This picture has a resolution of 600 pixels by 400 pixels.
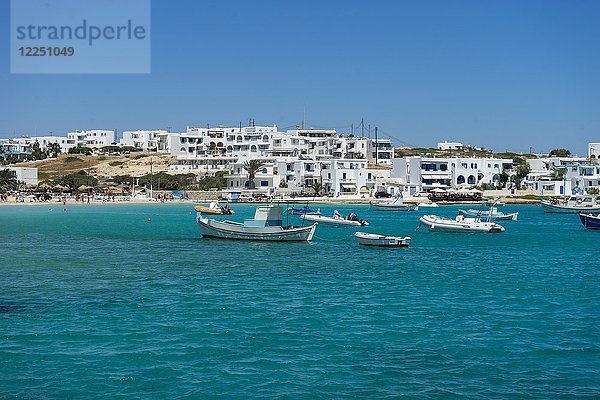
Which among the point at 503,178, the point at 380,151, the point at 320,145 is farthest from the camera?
the point at 380,151

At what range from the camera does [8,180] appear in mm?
112562

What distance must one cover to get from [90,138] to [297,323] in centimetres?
16483

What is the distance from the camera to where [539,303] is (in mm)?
25438

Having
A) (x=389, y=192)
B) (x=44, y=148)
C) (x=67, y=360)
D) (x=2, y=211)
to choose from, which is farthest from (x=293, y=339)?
(x=44, y=148)

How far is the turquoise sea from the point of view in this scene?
15.6m

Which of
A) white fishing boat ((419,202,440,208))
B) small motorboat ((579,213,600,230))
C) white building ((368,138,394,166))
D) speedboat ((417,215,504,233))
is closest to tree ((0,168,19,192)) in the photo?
white fishing boat ((419,202,440,208))

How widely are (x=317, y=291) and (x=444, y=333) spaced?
7.78 m

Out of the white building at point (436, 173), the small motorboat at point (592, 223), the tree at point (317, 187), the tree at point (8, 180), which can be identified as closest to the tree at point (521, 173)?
the white building at point (436, 173)

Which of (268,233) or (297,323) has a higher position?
(268,233)

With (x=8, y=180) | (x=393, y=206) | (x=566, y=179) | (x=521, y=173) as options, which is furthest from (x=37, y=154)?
(x=566, y=179)

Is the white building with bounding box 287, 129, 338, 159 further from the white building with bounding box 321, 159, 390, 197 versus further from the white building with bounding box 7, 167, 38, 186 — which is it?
the white building with bounding box 7, 167, 38, 186

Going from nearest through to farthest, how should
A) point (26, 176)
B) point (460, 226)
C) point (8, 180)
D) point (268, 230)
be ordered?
1. point (268, 230)
2. point (460, 226)
3. point (8, 180)
4. point (26, 176)

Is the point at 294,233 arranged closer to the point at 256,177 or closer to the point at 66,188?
the point at 256,177

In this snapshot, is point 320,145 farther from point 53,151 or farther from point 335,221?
point 335,221
